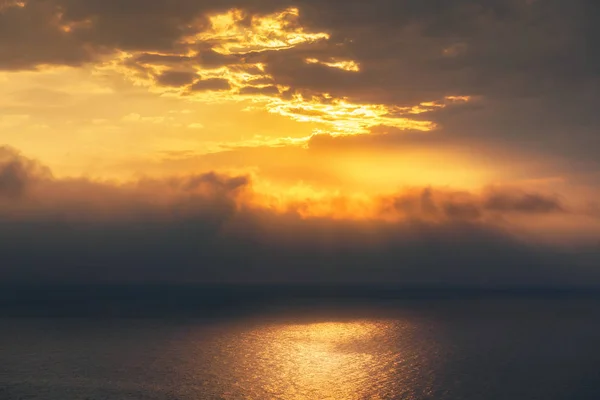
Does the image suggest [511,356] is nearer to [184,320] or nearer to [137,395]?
[137,395]

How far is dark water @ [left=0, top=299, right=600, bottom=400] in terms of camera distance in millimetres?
94438

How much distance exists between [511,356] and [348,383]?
52.8 m

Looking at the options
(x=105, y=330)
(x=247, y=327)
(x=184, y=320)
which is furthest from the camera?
(x=184, y=320)

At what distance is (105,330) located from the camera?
165625 mm

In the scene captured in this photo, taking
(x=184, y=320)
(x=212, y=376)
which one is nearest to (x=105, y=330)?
(x=184, y=320)

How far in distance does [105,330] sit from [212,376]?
74355 mm

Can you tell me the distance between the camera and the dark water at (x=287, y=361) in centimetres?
9444

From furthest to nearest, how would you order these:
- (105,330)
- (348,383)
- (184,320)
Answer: (184,320), (105,330), (348,383)

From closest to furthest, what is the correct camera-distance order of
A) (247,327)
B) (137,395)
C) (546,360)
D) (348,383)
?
(137,395)
(348,383)
(546,360)
(247,327)

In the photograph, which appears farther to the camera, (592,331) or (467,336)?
(592,331)

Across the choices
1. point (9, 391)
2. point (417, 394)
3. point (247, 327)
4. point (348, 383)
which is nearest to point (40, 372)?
point (9, 391)

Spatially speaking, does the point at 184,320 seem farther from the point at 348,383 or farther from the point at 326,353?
the point at 348,383

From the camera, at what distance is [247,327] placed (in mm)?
183250

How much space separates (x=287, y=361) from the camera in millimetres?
123688
